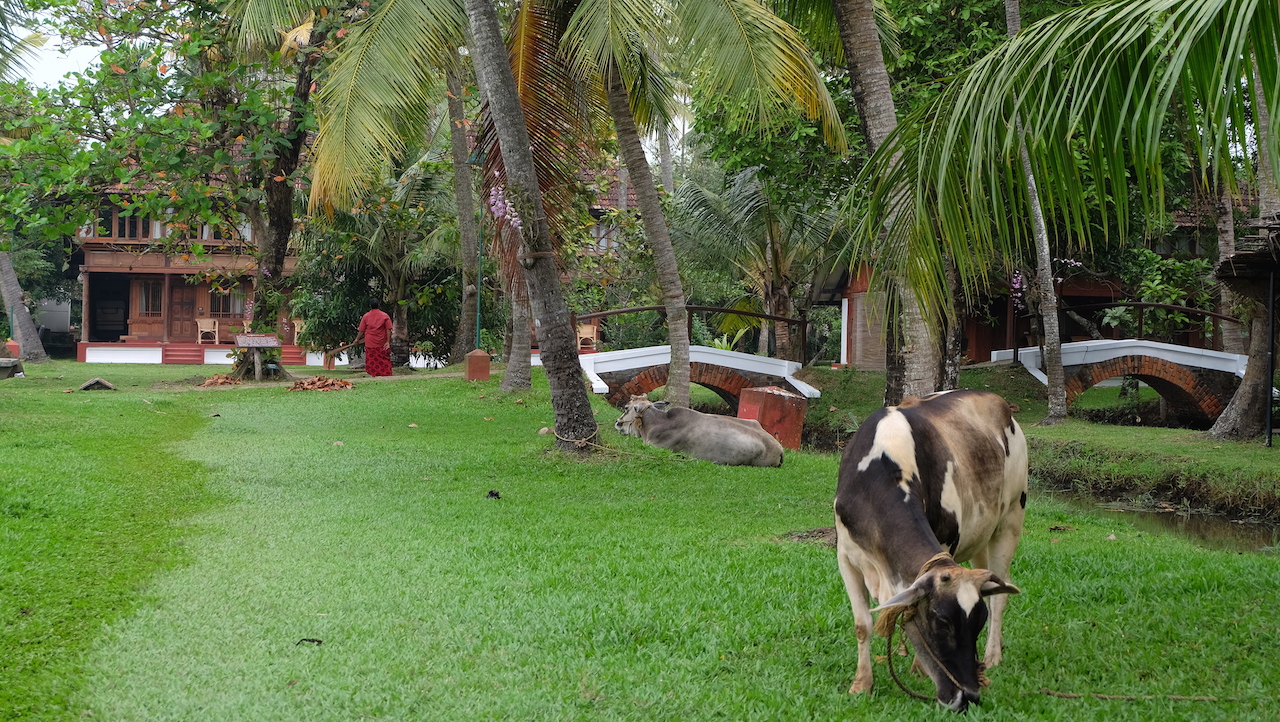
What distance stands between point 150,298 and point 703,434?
100 feet

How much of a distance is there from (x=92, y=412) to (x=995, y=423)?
Answer: 12574 millimetres

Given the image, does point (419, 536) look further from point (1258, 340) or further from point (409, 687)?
point (1258, 340)

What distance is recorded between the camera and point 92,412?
13852 millimetres

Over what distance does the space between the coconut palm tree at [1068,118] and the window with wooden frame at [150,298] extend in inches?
1395

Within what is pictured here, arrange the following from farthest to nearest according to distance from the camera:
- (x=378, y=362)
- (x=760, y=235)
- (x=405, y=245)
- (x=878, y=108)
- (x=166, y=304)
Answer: (x=166, y=304)
(x=405, y=245)
(x=760, y=235)
(x=378, y=362)
(x=878, y=108)

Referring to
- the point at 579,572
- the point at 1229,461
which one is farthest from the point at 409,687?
the point at 1229,461

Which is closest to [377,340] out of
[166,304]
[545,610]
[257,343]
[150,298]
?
[257,343]

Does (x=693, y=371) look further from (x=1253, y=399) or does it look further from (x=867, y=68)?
(x=867, y=68)

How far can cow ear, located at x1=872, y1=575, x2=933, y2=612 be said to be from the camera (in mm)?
3805

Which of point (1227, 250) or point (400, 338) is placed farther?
point (400, 338)

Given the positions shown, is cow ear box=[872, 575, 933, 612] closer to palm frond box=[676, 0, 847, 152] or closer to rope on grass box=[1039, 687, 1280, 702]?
rope on grass box=[1039, 687, 1280, 702]

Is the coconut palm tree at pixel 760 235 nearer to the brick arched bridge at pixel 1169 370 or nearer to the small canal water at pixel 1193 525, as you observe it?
the brick arched bridge at pixel 1169 370

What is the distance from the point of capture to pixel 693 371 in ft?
69.4

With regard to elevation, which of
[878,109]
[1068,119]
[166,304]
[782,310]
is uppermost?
[878,109]
